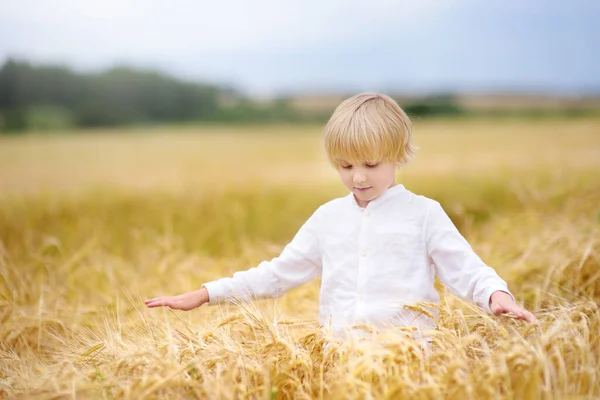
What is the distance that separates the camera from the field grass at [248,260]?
5.80ft

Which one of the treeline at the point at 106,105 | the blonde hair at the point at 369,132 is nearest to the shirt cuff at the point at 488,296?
the blonde hair at the point at 369,132

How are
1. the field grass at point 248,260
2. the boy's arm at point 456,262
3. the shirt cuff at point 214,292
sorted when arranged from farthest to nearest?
the shirt cuff at point 214,292, the boy's arm at point 456,262, the field grass at point 248,260

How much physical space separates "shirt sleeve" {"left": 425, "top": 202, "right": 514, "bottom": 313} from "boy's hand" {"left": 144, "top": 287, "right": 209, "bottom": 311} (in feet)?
2.50

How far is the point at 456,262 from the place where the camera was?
2000 mm

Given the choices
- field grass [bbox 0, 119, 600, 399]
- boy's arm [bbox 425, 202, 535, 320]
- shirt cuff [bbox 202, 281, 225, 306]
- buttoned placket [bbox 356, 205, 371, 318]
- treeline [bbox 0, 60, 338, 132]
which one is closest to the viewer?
field grass [bbox 0, 119, 600, 399]

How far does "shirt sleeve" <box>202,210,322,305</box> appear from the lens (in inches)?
86.0

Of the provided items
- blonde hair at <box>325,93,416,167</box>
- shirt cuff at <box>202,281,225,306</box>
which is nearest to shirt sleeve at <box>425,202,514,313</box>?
blonde hair at <box>325,93,416,167</box>

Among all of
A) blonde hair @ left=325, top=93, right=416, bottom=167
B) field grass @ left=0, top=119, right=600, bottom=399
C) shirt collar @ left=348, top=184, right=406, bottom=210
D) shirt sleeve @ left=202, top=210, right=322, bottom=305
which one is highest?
blonde hair @ left=325, top=93, right=416, bottom=167

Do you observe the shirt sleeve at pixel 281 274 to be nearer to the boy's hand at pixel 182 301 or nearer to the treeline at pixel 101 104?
the boy's hand at pixel 182 301

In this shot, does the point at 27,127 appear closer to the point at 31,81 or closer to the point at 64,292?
the point at 31,81

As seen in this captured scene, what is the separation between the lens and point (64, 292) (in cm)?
332

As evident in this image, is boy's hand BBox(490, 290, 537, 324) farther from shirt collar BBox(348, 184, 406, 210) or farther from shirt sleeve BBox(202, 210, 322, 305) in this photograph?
shirt sleeve BBox(202, 210, 322, 305)

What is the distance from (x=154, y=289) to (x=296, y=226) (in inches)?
72.7

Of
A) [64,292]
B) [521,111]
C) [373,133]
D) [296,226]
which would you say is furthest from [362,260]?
[521,111]
